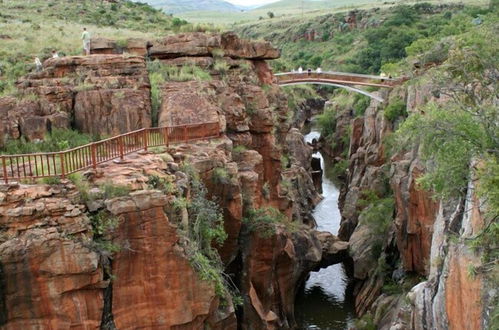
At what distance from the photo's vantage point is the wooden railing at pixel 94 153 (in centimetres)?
1548

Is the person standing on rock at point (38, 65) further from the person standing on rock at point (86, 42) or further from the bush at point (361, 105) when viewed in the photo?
the bush at point (361, 105)

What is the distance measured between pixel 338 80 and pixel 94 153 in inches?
1389

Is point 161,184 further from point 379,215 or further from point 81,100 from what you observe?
point 379,215

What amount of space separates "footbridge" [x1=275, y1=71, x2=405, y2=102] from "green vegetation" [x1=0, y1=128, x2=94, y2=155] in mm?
23814

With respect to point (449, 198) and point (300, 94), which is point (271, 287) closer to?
point (449, 198)

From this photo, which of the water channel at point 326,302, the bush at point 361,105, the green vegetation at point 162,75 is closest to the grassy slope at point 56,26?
the green vegetation at point 162,75

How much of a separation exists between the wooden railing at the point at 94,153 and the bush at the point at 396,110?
804 inches

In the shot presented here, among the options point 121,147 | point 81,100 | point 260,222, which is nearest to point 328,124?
point 260,222

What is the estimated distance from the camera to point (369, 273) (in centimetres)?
3206

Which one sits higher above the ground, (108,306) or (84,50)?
(84,50)

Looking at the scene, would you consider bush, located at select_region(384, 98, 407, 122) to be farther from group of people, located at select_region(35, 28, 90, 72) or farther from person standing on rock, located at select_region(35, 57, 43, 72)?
person standing on rock, located at select_region(35, 57, 43, 72)

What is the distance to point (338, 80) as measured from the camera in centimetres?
4884

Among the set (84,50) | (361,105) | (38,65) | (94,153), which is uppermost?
(84,50)

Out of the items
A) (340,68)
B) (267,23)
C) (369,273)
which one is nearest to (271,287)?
(369,273)
